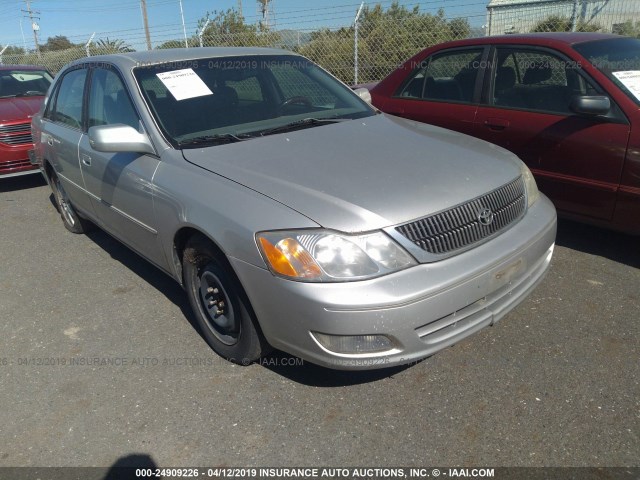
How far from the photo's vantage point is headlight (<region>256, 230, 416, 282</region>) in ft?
7.34

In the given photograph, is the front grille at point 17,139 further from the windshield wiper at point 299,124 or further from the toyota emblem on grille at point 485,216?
the toyota emblem on grille at point 485,216

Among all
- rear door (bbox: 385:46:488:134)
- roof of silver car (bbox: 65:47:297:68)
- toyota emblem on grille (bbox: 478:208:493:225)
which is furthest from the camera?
rear door (bbox: 385:46:488:134)

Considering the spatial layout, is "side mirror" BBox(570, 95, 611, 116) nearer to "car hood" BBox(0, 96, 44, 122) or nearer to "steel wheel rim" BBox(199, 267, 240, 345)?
"steel wheel rim" BBox(199, 267, 240, 345)

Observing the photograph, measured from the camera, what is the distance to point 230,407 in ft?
8.61

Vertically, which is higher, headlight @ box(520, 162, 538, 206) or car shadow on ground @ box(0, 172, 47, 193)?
headlight @ box(520, 162, 538, 206)

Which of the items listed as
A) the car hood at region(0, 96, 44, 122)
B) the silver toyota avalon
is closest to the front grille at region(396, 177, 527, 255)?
the silver toyota avalon

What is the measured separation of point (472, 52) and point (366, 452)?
3786mm

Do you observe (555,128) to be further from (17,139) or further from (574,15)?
(17,139)

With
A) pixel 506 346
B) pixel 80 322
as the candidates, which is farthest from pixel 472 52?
pixel 80 322

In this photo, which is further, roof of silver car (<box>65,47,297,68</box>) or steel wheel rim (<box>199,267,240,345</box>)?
roof of silver car (<box>65,47,297,68</box>)

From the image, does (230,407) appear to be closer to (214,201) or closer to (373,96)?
(214,201)

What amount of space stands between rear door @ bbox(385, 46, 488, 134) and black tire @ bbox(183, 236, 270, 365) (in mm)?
2814

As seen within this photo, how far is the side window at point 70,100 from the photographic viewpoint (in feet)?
14.0

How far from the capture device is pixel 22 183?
7672mm
